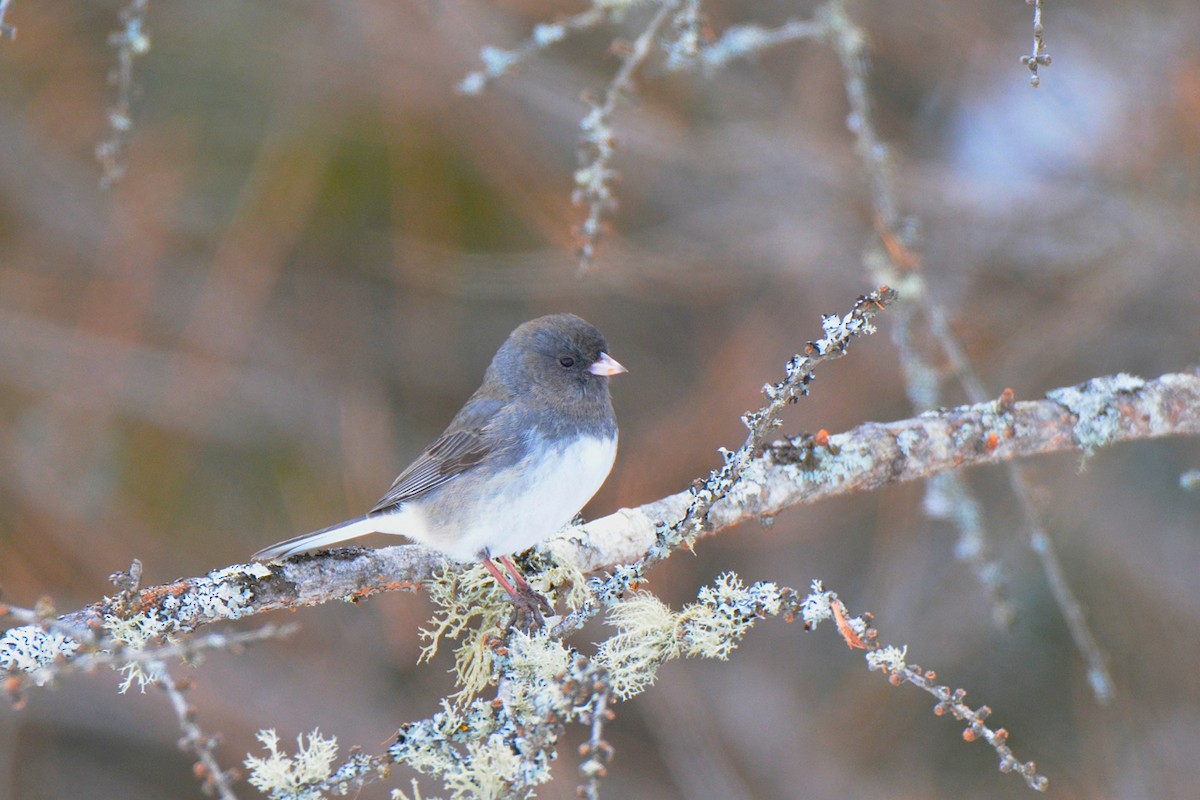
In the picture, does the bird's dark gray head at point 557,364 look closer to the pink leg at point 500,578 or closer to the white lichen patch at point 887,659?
the pink leg at point 500,578

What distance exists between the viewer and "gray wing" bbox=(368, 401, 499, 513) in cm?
276

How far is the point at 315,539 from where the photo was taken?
2.49 meters

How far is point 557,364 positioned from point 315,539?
31.1 inches

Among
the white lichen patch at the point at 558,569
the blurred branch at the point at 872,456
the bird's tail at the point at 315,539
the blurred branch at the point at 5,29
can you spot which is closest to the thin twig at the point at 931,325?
the blurred branch at the point at 872,456

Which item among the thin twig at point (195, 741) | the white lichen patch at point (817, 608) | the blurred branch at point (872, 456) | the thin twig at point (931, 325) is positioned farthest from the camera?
the blurred branch at point (872, 456)

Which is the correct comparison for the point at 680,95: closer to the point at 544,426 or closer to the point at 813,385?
the point at 813,385

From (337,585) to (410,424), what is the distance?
2.30 m

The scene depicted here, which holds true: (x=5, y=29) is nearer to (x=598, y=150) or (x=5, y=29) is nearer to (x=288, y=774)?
(x=598, y=150)

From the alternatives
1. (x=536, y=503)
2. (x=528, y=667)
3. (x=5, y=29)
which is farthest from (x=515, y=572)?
(x=5, y=29)

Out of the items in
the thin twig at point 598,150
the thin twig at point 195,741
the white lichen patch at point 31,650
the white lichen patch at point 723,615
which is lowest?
the thin twig at point 195,741

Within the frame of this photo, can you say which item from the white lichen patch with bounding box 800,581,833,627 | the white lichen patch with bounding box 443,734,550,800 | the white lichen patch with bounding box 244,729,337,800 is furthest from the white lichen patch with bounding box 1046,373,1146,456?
the white lichen patch with bounding box 244,729,337,800

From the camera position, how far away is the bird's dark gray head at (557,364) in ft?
9.07

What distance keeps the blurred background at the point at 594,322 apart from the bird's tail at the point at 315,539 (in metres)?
1.25

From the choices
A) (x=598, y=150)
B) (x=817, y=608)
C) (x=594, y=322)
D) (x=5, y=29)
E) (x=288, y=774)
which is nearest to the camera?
(x=288, y=774)
